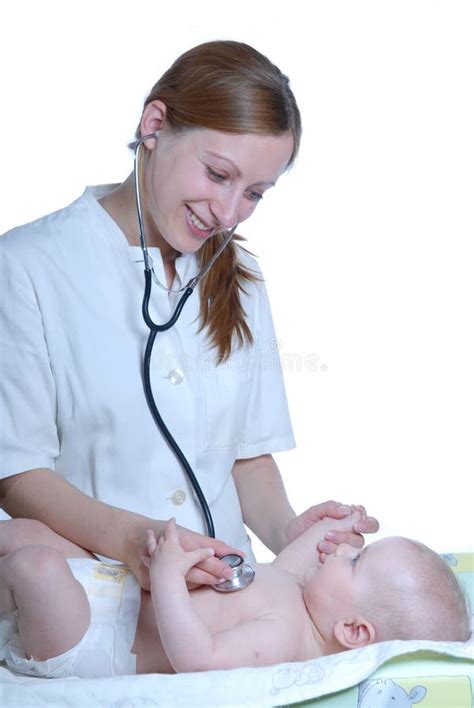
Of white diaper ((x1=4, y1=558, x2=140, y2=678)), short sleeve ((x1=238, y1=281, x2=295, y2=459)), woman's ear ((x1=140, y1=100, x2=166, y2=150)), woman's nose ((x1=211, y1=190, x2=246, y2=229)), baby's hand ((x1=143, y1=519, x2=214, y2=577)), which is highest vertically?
woman's ear ((x1=140, y1=100, x2=166, y2=150))

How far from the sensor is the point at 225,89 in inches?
73.2

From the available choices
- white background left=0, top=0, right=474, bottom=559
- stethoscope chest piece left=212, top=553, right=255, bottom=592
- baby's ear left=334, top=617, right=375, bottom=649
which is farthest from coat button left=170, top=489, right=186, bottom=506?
white background left=0, top=0, right=474, bottom=559

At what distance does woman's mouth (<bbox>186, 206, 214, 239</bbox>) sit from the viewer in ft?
6.25

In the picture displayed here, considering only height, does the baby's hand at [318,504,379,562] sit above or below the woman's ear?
below

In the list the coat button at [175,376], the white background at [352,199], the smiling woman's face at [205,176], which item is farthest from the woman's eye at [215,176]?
the white background at [352,199]

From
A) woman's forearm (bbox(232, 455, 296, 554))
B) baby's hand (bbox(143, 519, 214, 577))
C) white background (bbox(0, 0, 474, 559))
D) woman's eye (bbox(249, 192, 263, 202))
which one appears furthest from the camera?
white background (bbox(0, 0, 474, 559))

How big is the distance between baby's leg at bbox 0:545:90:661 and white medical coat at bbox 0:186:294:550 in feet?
0.96

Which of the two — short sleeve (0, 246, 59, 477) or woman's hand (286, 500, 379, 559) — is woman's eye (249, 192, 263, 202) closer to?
short sleeve (0, 246, 59, 477)

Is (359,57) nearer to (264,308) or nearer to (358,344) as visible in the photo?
(358,344)

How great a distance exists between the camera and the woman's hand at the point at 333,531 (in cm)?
181

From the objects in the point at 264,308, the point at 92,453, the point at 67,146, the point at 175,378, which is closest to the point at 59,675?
the point at 92,453

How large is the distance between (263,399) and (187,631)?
76 cm

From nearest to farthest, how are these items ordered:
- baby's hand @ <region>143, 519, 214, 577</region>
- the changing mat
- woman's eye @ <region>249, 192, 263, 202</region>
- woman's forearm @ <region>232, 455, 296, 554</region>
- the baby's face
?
1. the changing mat
2. baby's hand @ <region>143, 519, 214, 577</region>
3. the baby's face
4. woman's eye @ <region>249, 192, 263, 202</region>
5. woman's forearm @ <region>232, 455, 296, 554</region>

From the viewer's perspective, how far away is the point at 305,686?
1.42 metres
